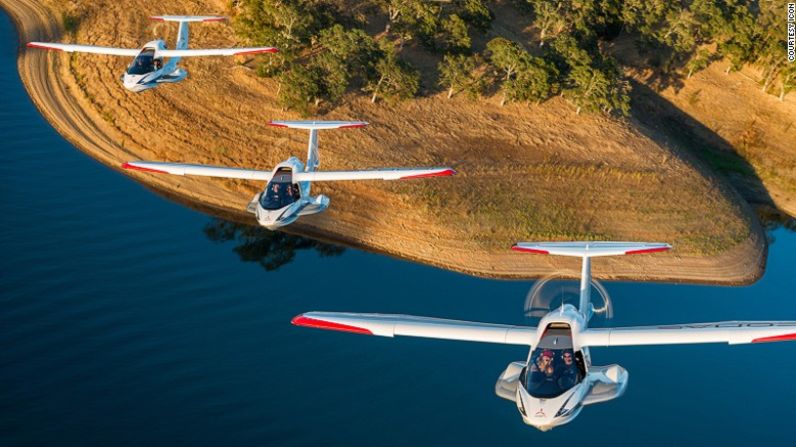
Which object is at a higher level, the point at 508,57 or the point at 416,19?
the point at 416,19

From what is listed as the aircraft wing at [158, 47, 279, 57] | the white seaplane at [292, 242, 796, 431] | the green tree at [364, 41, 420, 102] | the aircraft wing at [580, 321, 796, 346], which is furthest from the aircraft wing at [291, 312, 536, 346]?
the green tree at [364, 41, 420, 102]

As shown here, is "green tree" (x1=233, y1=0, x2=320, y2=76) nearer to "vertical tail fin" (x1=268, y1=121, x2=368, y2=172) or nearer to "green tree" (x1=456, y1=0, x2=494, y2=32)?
"green tree" (x1=456, y1=0, x2=494, y2=32)

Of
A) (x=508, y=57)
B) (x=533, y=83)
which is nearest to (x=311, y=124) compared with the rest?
(x=508, y=57)

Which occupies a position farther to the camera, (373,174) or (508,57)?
(508,57)

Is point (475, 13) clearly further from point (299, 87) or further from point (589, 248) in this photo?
point (589, 248)

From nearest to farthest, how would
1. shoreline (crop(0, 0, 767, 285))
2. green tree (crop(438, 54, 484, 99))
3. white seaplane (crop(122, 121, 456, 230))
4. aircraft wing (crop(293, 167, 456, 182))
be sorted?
aircraft wing (crop(293, 167, 456, 182)) → white seaplane (crop(122, 121, 456, 230)) → shoreline (crop(0, 0, 767, 285)) → green tree (crop(438, 54, 484, 99))

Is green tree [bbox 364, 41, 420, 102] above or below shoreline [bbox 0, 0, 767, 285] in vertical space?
above

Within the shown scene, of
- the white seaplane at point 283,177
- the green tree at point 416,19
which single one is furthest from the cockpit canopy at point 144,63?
the green tree at point 416,19

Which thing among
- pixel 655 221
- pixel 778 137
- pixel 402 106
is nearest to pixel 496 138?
pixel 402 106
